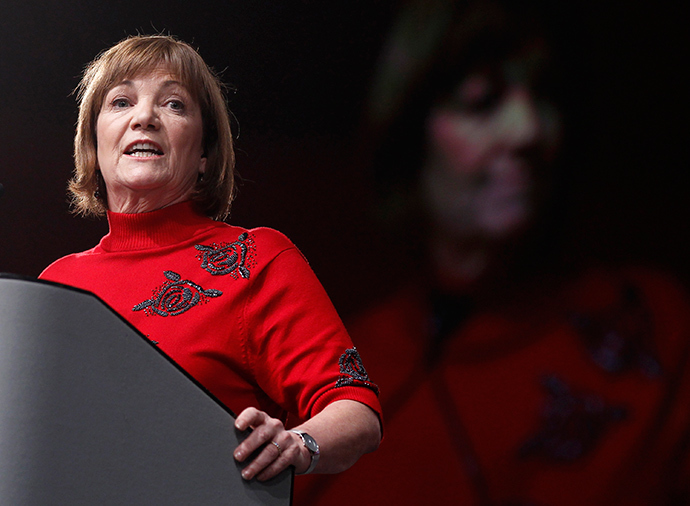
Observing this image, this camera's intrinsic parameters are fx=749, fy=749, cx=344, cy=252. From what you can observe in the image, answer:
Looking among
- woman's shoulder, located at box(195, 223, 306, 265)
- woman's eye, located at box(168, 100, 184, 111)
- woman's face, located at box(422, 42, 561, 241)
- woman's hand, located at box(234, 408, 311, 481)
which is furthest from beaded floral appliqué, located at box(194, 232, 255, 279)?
woman's face, located at box(422, 42, 561, 241)

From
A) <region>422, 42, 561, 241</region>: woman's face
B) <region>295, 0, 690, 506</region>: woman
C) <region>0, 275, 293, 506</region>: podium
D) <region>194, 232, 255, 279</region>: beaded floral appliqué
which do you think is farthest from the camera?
<region>422, 42, 561, 241</region>: woman's face

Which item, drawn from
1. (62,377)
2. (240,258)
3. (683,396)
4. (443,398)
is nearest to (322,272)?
(443,398)

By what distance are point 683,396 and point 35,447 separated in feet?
8.06

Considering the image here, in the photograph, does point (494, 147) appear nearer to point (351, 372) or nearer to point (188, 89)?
point (188, 89)

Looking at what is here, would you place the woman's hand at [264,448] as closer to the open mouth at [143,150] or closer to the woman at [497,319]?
the open mouth at [143,150]

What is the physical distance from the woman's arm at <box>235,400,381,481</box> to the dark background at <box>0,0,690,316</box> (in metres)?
1.66

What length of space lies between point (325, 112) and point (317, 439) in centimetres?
196

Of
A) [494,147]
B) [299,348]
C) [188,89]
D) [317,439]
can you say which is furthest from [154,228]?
[494,147]

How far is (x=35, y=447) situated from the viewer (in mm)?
556

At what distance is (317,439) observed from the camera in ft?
2.67

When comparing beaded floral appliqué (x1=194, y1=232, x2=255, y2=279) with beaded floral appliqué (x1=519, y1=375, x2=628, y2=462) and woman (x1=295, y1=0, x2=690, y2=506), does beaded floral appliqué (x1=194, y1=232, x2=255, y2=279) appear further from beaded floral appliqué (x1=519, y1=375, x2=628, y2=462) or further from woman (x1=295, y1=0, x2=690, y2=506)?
beaded floral appliqué (x1=519, y1=375, x2=628, y2=462)

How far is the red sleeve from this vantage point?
94 cm

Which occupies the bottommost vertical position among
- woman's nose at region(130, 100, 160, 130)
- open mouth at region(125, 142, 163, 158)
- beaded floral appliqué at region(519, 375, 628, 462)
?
beaded floral appliqué at region(519, 375, 628, 462)

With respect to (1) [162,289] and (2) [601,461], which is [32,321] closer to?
(1) [162,289]
